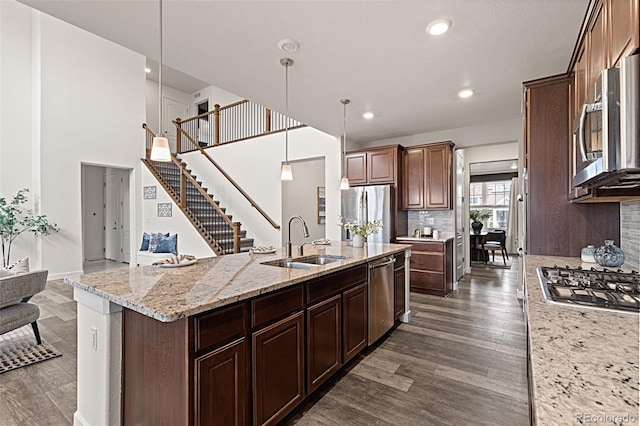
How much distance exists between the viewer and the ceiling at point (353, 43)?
82.8 inches

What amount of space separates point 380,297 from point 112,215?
8.61 meters

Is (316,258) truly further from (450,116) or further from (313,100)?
(450,116)

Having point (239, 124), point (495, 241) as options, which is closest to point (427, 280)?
point (495, 241)

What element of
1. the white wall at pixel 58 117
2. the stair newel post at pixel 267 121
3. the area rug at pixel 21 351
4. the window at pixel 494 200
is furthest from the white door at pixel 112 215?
the window at pixel 494 200

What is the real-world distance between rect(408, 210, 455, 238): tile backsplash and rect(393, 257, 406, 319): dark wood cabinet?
2.05 metres

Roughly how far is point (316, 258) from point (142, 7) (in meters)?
2.39

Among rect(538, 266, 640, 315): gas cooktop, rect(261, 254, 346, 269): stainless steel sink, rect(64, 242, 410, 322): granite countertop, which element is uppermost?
rect(538, 266, 640, 315): gas cooktop

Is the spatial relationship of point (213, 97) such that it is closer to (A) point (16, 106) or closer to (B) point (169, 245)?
(A) point (16, 106)

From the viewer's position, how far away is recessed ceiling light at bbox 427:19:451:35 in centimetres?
226

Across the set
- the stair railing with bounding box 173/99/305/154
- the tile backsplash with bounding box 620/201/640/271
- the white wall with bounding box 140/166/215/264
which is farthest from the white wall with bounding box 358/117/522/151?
the white wall with bounding box 140/166/215/264

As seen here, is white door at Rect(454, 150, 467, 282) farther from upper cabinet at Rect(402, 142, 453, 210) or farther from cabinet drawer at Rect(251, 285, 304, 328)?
cabinet drawer at Rect(251, 285, 304, 328)

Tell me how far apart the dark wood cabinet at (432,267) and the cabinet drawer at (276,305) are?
11.4 ft

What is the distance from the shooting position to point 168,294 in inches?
60.3

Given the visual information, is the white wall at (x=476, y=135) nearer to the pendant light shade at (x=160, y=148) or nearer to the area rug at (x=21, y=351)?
the pendant light shade at (x=160, y=148)
